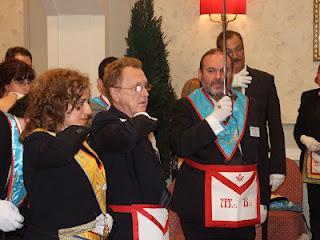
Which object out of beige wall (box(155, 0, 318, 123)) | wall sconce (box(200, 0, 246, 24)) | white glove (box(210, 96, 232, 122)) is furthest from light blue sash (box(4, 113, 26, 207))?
beige wall (box(155, 0, 318, 123))

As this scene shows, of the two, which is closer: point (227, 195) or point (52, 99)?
point (52, 99)

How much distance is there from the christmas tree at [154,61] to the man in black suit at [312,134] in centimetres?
120

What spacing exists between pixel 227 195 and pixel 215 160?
167mm

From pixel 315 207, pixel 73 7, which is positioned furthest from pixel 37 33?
pixel 315 207

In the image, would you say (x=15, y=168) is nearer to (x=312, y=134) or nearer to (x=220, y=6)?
(x=312, y=134)

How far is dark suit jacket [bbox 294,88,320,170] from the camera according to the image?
456cm

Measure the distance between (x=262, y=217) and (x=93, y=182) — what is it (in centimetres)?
125

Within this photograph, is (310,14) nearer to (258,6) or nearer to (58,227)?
(258,6)

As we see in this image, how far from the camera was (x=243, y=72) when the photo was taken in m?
3.59

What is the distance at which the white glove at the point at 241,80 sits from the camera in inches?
139

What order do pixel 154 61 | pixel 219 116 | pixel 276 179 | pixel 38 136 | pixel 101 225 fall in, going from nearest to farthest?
pixel 38 136, pixel 101 225, pixel 219 116, pixel 276 179, pixel 154 61

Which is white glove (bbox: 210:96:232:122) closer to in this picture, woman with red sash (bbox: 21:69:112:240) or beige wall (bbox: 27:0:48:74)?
woman with red sash (bbox: 21:69:112:240)

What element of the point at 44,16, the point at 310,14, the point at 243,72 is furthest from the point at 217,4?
the point at 243,72

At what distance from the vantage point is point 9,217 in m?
2.43
